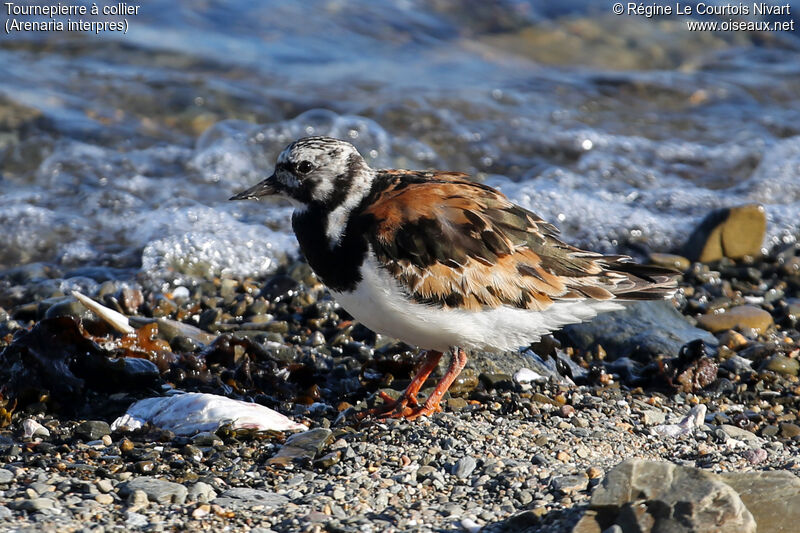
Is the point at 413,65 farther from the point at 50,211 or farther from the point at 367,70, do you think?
the point at 50,211

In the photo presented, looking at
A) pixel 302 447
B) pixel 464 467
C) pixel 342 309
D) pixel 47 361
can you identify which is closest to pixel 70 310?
pixel 47 361

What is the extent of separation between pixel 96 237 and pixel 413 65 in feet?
17.9

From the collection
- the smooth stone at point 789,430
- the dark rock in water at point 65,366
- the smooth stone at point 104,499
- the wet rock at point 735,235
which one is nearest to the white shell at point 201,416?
the dark rock in water at point 65,366

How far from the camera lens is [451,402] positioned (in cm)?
440

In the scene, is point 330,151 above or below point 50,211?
above

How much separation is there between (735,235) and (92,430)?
4741 mm

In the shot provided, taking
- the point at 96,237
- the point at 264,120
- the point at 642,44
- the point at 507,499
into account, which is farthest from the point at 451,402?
the point at 642,44

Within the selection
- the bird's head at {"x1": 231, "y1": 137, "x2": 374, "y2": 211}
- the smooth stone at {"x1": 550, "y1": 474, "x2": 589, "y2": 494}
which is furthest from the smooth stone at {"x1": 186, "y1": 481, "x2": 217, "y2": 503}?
the bird's head at {"x1": 231, "y1": 137, "x2": 374, "y2": 211}

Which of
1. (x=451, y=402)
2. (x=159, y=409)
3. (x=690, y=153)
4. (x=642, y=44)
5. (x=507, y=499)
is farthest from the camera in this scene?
(x=642, y=44)

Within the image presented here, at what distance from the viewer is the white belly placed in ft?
12.7

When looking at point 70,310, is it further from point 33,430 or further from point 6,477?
point 6,477

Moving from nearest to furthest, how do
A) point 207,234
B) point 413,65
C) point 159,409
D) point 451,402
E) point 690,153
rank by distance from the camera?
point 159,409
point 451,402
point 207,234
point 690,153
point 413,65

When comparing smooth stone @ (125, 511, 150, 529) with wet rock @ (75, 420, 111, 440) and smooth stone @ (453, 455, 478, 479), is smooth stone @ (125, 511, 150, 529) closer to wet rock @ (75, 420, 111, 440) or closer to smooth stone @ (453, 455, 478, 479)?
wet rock @ (75, 420, 111, 440)

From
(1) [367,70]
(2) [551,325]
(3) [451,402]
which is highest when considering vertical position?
(1) [367,70]
